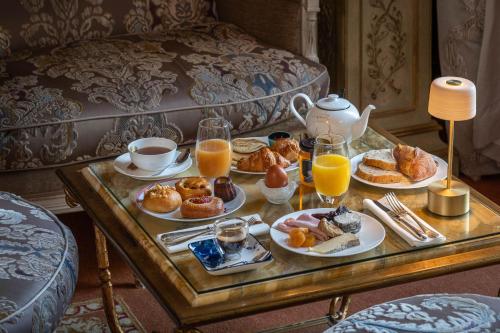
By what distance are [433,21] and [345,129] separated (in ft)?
4.71

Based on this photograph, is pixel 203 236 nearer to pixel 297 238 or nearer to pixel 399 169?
pixel 297 238

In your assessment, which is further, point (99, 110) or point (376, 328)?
point (99, 110)

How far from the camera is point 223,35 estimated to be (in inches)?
123

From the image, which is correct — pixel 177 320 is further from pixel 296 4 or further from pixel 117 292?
pixel 296 4

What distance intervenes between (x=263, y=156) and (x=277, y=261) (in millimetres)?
436

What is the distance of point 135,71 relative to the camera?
279cm

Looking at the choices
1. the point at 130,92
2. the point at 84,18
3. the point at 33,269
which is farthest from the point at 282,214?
the point at 84,18

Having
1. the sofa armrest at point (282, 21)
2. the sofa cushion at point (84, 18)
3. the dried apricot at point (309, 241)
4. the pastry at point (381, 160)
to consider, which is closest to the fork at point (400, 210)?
the pastry at point (381, 160)

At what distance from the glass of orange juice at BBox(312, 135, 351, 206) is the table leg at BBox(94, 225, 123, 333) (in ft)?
1.78

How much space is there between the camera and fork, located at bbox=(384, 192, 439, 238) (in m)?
1.80

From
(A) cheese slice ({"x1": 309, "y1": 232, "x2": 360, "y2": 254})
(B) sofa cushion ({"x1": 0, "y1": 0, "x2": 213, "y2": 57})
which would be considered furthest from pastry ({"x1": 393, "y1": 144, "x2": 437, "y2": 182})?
(B) sofa cushion ({"x1": 0, "y1": 0, "x2": 213, "y2": 57})

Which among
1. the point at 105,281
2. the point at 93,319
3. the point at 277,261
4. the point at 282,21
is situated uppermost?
the point at 282,21

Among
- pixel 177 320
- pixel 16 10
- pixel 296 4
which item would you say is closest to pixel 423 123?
pixel 296 4

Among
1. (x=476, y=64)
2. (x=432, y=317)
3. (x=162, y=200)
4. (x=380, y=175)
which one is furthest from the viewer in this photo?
(x=476, y=64)
